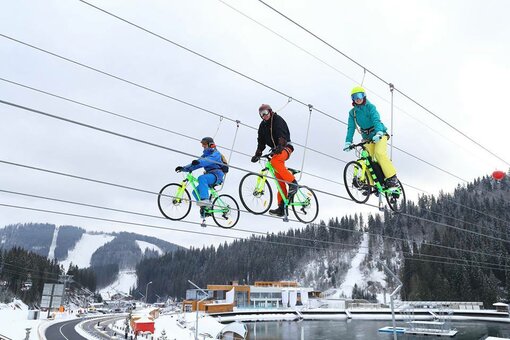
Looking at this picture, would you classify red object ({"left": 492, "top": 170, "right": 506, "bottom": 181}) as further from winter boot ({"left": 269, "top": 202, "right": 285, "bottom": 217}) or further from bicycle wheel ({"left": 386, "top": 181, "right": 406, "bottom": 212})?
winter boot ({"left": 269, "top": 202, "right": 285, "bottom": 217})

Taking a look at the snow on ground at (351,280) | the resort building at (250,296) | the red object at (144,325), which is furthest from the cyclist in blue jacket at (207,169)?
the snow on ground at (351,280)

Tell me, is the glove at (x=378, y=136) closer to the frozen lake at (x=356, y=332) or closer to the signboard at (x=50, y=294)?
the frozen lake at (x=356, y=332)

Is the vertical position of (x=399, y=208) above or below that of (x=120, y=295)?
above

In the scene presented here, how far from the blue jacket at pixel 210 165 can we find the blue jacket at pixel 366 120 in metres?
4.26

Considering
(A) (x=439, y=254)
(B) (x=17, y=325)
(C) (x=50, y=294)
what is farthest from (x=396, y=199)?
(A) (x=439, y=254)

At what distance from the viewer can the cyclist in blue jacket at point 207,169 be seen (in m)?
11.6

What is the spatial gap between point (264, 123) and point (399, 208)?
5881mm

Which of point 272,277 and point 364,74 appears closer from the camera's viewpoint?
point 364,74

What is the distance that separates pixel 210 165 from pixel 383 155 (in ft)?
18.1

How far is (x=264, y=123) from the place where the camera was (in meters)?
11.5

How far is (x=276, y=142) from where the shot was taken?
11.3 metres

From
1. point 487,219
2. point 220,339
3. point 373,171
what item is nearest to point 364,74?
point 373,171

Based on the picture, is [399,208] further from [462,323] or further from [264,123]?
[462,323]

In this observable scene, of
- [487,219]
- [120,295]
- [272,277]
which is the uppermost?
[487,219]
